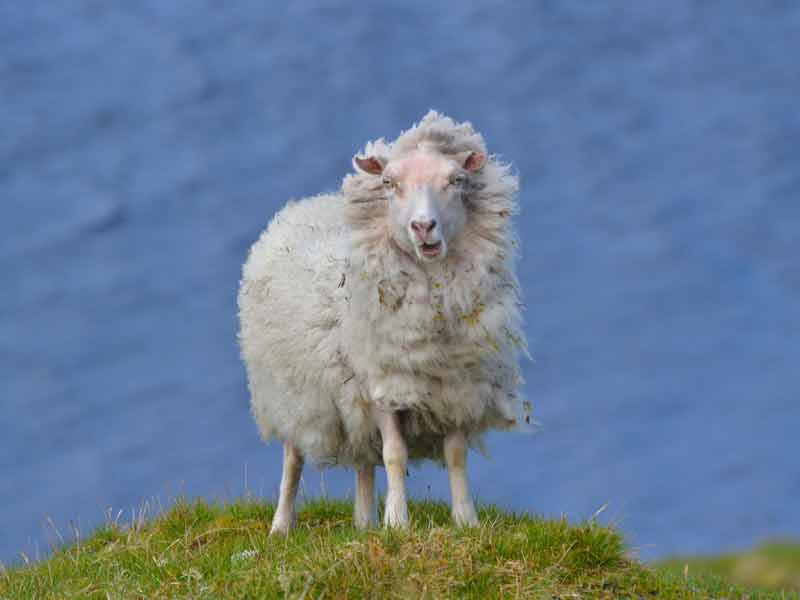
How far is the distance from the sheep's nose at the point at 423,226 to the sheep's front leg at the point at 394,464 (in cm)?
116

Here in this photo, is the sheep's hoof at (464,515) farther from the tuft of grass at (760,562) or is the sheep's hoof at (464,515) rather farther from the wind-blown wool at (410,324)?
the tuft of grass at (760,562)

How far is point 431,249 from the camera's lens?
7.96 m

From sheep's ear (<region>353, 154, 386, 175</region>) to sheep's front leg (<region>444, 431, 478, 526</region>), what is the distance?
1.60 meters

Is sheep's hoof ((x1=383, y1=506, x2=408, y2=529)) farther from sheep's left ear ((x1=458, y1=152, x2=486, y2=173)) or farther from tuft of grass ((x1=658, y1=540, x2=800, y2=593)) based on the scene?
Result: tuft of grass ((x1=658, y1=540, x2=800, y2=593))

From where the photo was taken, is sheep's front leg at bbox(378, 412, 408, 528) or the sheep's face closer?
the sheep's face

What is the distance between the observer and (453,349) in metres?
8.18

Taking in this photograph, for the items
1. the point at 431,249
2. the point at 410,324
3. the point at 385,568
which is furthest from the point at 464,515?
the point at 431,249

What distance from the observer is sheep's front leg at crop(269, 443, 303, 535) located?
31.9 ft

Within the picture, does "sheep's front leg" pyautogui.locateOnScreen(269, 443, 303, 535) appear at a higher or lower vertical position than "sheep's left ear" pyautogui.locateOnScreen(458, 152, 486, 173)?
lower

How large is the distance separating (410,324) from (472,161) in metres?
1.04

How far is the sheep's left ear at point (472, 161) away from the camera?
8.34 m

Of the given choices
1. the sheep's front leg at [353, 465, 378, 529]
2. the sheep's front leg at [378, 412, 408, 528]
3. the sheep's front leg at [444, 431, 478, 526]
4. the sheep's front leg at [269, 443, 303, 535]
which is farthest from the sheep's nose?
the sheep's front leg at [269, 443, 303, 535]

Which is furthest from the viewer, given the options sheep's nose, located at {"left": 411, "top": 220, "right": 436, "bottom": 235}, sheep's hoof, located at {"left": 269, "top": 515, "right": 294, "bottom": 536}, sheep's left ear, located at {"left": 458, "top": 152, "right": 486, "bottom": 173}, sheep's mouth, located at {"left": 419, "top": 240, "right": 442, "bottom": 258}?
sheep's hoof, located at {"left": 269, "top": 515, "right": 294, "bottom": 536}

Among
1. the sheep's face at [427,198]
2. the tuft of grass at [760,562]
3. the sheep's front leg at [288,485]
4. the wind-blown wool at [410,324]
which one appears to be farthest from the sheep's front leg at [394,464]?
the tuft of grass at [760,562]
